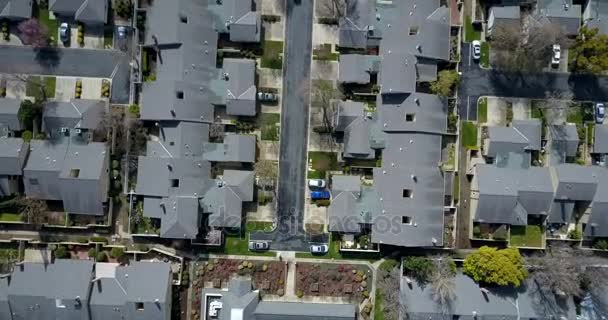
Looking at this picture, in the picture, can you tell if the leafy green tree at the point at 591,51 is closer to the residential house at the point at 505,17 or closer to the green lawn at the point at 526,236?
the residential house at the point at 505,17

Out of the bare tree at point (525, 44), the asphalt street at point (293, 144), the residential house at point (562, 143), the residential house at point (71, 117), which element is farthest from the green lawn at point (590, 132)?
the residential house at point (71, 117)

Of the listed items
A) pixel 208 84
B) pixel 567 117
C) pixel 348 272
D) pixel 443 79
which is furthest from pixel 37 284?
pixel 567 117

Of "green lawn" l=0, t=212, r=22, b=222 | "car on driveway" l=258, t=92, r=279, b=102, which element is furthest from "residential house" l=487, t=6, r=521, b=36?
"green lawn" l=0, t=212, r=22, b=222

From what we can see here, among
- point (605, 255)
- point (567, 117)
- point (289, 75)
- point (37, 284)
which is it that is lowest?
point (37, 284)

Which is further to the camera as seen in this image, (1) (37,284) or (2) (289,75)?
(2) (289,75)

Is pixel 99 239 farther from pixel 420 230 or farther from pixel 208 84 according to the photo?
pixel 420 230

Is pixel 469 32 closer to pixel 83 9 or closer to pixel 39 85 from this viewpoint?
pixel 83 9
